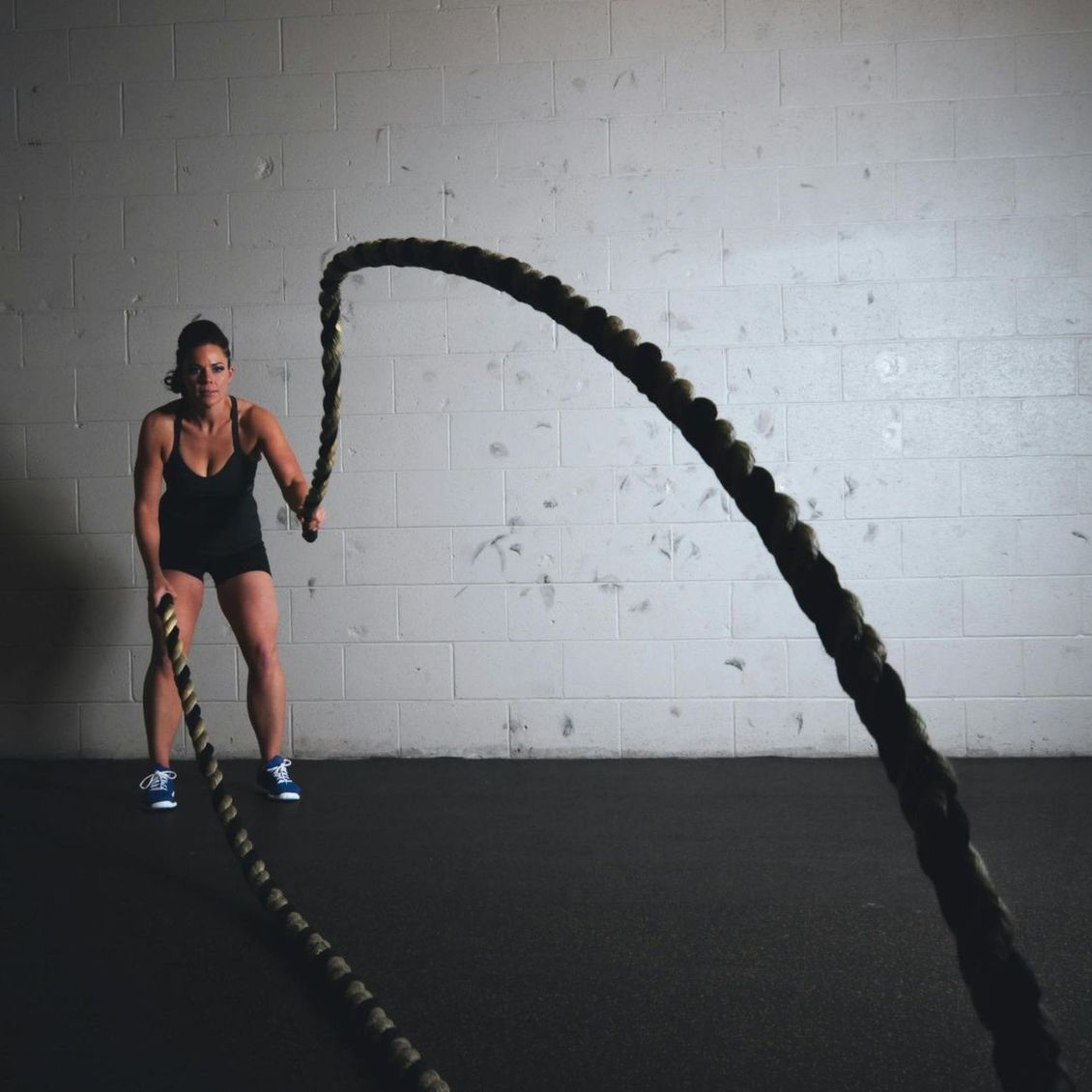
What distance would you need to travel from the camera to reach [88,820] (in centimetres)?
298

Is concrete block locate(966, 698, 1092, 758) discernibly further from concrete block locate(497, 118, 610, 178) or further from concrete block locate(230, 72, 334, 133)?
concrete block locate(230, 72, 334, 133)

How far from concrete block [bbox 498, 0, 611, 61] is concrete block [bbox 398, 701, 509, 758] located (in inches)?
87.9

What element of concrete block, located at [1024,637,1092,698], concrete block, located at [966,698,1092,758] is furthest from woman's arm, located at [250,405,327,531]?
concrete block, located at [1024,637,1092,698]

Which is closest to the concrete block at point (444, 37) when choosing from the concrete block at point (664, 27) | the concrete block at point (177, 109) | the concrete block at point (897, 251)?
the concrete block at point (664, 27)

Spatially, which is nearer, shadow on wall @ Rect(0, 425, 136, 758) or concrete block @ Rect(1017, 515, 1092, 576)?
concrete block @ Rect(1017, 515, 1092, 576)

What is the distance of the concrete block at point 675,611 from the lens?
3633 mm

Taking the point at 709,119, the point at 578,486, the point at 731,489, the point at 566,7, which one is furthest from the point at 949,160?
the point at 731,489

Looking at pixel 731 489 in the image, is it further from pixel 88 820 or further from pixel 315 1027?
pixel 88 820

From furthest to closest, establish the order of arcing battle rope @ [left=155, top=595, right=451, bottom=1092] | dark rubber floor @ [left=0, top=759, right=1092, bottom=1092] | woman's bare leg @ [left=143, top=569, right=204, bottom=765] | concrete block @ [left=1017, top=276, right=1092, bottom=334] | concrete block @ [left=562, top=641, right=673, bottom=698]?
1. concrete block @ [left=562, top=641, right=673, bottom=698]
2. concrete block @ [left=1017, top=276, right=1092, bottom=334]
3. woman's bare leg @ [left=143, top=569, right=204, bottom=765]
4. dark rubber floor @ [left=0, top=759, right=1092, bottom=1092]
5. arcing battle rope @ [left=155, top=595, right=451, bottom=1092]

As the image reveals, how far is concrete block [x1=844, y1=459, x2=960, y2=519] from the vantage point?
3586mm

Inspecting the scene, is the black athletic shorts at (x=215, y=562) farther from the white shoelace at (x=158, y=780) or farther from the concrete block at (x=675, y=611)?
the concrete block at (x=675, y=611)

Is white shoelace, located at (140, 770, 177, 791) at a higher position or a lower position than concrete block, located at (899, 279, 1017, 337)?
lower

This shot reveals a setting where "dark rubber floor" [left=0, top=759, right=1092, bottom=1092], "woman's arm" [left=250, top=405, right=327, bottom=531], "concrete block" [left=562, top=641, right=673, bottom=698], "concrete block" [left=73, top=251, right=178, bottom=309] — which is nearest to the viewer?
"dark rubber floor" [left=0, top=759, right=1092, bottom=1092]

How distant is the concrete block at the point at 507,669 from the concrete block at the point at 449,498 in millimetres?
431
